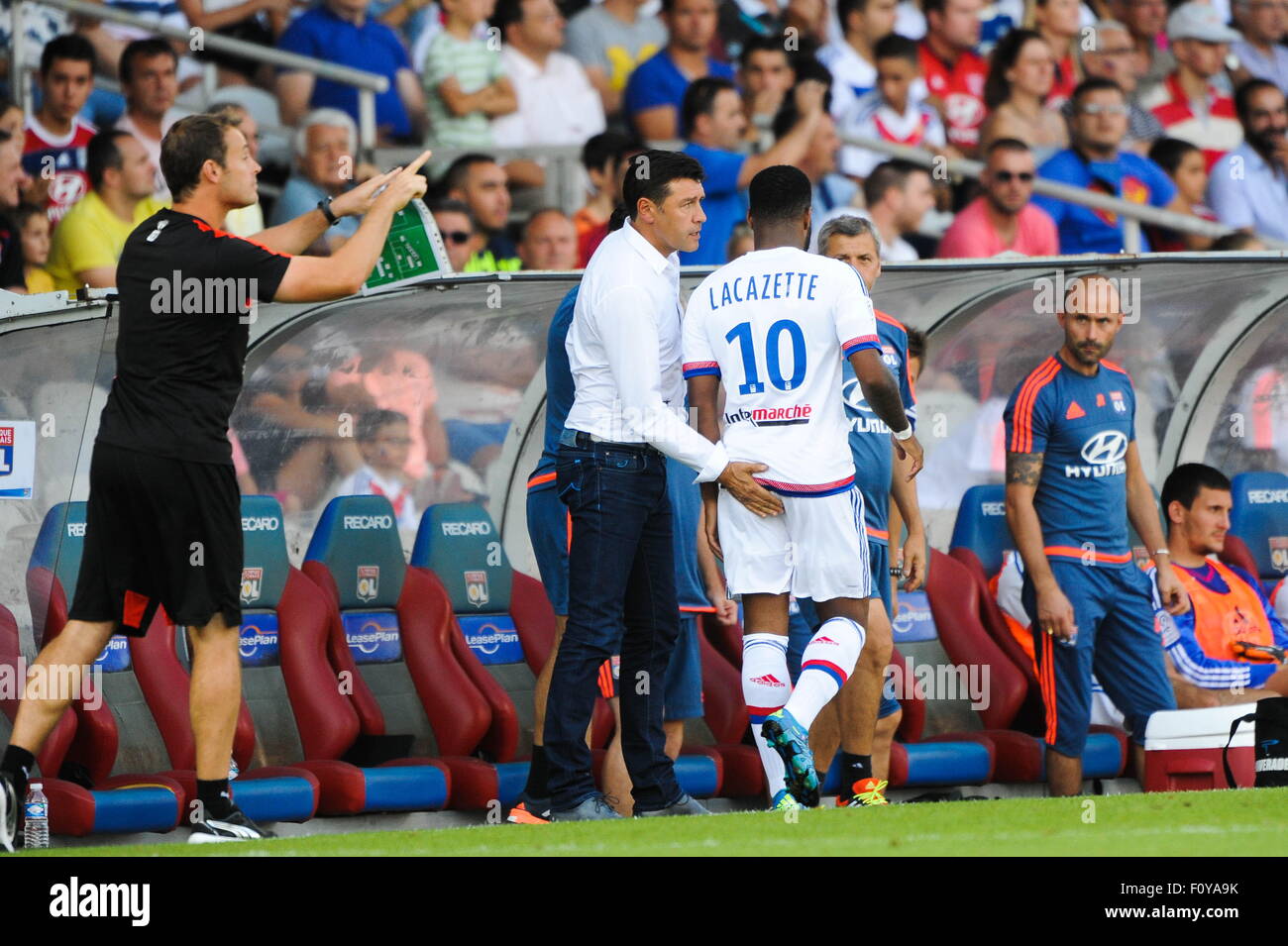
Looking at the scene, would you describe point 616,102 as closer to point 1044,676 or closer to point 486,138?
point 486,138

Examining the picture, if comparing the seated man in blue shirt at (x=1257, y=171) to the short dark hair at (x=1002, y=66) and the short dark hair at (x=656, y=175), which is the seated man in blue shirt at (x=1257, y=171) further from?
the short dark hair at (x=656, y=175)

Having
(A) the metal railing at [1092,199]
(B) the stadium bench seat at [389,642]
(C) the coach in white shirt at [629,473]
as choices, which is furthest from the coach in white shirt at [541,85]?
(C) the coach in white shirt at [629,473]

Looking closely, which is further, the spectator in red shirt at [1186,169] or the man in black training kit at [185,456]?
the spectator in red shirt at [1186,169]

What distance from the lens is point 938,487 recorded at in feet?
30.8

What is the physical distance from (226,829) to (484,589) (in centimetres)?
288

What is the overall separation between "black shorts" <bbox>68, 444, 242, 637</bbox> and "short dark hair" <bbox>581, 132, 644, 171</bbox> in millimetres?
5090

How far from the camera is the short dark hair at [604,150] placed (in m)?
10.4

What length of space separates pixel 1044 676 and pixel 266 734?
293cm

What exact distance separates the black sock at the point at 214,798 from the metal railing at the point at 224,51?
5240 mm

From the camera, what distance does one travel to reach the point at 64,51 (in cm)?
968

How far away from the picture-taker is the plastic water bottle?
19.0ft

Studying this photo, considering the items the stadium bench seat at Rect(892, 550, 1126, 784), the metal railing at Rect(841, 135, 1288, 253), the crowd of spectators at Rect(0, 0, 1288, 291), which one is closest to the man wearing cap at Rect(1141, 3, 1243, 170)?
the crowd of spectators at Rect(0, 0, 1288, 291)

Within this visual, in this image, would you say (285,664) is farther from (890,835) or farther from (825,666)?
(890,835)
